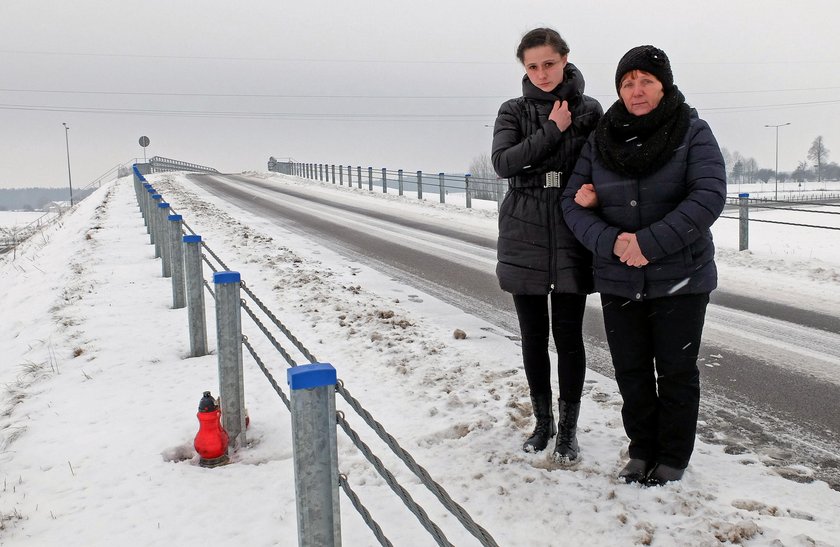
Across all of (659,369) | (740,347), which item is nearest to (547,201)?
(659,369)

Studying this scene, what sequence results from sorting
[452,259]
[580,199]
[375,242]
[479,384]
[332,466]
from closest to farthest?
[332,466] → [580,199] → [479,384] → [452,259] → [375,242]

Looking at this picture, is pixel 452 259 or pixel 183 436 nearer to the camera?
pixel 183 436

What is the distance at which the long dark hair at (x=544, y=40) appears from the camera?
3.10m

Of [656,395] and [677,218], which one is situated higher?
[677,218]

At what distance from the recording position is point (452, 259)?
10.1m

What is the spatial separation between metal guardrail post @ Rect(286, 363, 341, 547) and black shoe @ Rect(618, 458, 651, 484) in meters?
1.59

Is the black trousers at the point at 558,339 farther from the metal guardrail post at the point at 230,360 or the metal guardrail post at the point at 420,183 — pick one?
the metal guardrail post at the point at 420,183

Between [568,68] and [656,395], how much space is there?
65.5 inches

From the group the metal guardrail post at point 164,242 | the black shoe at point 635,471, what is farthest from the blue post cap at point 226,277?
the metal guardrail post at point 164,242

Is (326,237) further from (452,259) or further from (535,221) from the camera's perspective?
(535,221)

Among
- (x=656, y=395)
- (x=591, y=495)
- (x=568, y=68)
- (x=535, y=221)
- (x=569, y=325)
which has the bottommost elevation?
(x=591, y=495)

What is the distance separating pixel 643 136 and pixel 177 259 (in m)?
5.38

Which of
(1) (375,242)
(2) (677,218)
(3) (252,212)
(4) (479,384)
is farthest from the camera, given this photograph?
(3) (252,212)

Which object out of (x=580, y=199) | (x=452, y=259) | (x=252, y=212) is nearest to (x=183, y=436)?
(x=580, y=199)
